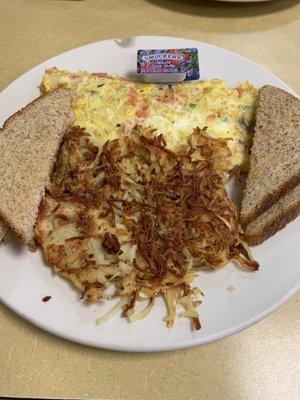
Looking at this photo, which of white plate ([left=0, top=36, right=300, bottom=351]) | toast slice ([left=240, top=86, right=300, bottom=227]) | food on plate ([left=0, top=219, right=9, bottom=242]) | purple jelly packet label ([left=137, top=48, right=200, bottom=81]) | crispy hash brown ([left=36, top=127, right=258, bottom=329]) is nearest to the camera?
white plate ([left=0, top=36, right=300, bottom=351])

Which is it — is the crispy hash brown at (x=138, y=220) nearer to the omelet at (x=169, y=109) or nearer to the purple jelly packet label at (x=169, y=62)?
the omelet at (x=169, y=109)

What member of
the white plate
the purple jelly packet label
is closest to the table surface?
the white plate

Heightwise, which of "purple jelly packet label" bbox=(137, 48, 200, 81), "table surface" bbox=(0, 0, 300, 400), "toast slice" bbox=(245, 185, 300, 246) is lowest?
"table surface" bbox=(0, 0, 300, 400)

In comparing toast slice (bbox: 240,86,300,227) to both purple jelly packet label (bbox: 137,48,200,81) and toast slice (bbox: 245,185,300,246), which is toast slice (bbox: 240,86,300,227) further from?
purple jelly packet label (bbox: 137,48,200,81)

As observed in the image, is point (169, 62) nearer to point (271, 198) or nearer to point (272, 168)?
point (272, 168)

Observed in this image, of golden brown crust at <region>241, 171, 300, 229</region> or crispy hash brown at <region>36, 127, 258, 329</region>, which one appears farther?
golden brown crust at <region>241, 171, 300, 229</region>

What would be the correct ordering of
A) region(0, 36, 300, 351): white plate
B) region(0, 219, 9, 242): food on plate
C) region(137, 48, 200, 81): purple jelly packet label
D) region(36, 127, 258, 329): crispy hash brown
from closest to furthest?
region(0, 36, 300, 351): white plate, region(36, 127, 258, 329): crispy hash brown, region(0, 219, 9, 242): food on plate, region(137, 48, 200, 81): purple jelly packet label
